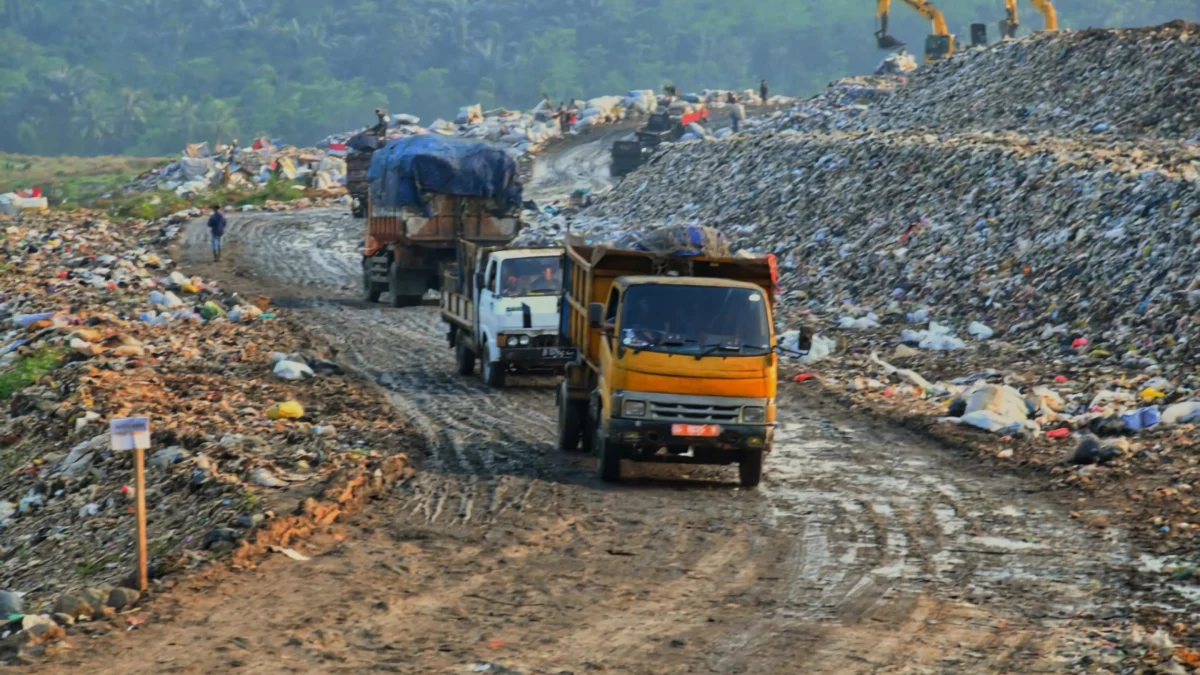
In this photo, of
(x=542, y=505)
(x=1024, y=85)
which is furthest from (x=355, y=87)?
(x=542, y=505)

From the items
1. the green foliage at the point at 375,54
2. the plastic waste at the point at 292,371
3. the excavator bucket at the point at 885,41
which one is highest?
the green foliage at the point at 375,54

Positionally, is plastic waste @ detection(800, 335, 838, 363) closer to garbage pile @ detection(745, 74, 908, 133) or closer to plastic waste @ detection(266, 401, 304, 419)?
plastic waste @ detection(266, 401, 304, 419)

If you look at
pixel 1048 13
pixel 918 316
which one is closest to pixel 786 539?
pixel 918 316

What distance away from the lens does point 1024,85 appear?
3866cm

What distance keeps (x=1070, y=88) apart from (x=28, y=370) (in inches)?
1032

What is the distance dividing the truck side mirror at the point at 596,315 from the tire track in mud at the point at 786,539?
1.51m

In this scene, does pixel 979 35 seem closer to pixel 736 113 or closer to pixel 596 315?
pixel 736 113

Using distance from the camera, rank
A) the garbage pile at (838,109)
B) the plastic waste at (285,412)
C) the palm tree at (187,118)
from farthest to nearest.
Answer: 1. the palm tree at (187,118)
2. the garbage pile at (838,109)
3. the plastic waste at (285,412)

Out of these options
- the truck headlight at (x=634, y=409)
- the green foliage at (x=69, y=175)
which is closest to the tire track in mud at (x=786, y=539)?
the truck headlight at (x=634, y=409)

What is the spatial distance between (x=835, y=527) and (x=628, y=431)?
6.69 feet

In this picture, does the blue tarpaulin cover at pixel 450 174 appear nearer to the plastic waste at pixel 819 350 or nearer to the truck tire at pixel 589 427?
the plastic waste at pixel 819 350

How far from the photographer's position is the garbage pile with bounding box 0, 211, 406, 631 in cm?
1249

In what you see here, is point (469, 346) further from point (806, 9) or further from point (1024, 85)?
point (806, 9)

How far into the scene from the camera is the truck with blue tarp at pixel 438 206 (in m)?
27.1
